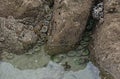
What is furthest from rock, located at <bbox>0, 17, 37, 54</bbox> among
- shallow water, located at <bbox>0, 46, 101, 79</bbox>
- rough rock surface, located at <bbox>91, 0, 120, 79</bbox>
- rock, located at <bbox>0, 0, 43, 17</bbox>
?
rough rock surface, located at <bbox>91, 0, 120, 79</bbox>

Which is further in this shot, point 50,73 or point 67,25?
point 67,25

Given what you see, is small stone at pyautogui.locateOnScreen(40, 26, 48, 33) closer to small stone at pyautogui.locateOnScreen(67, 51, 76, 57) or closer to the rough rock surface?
small stone at pyautogui.locateOnScreen(67, 51, 76, 57)

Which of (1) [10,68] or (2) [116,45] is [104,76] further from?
(1) [10,68]

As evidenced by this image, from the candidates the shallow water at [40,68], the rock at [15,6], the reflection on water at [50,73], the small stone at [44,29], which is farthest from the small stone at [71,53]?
the rock at [15,6]

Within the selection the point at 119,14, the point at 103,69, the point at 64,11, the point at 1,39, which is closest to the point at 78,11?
the point at 64,11

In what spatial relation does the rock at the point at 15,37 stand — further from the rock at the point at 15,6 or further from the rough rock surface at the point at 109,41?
the rough rock surface at the point at 109,41

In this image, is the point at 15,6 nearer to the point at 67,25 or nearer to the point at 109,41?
the point at 67,25

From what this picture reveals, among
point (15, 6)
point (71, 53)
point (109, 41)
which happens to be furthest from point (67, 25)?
point (15, 6)
